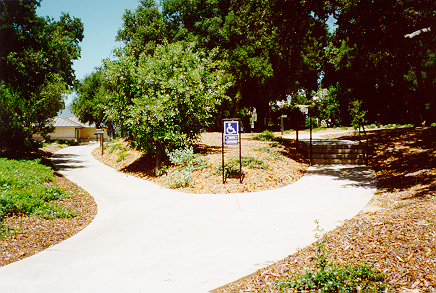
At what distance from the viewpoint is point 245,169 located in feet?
39.2

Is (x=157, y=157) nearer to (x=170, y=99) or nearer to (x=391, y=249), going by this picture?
(x=170, y=99)

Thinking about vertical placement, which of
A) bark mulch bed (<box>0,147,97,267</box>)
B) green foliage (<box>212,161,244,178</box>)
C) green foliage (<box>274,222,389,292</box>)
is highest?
green foliage (<box>212,161,244,178</box>)

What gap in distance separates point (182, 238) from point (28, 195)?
185 inches

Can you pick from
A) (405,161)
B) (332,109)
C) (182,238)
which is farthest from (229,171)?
(332,109)

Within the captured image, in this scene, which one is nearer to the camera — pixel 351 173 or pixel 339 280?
pixel 339 280

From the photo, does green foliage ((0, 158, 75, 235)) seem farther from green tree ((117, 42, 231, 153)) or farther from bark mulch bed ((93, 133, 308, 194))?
green tree ((117, 42, 231, 153))

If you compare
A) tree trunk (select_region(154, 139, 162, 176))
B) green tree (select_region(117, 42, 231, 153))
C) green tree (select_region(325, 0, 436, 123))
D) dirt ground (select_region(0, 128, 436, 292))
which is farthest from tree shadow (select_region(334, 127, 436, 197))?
tree trunk (select_region(154, 139, 162, 176))

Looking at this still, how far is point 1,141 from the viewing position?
15.2 metres

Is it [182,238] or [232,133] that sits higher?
[232,133]

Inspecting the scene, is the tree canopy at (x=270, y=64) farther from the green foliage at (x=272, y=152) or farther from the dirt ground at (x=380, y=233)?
the dirt ground at (x=380, y=233)

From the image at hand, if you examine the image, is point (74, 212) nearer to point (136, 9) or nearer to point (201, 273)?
point (201, 273)

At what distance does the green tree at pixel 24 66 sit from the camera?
50.1 ft

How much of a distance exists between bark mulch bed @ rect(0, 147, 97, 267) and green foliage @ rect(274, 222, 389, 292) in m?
4.34

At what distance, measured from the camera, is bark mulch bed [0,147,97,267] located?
19.3 ft
